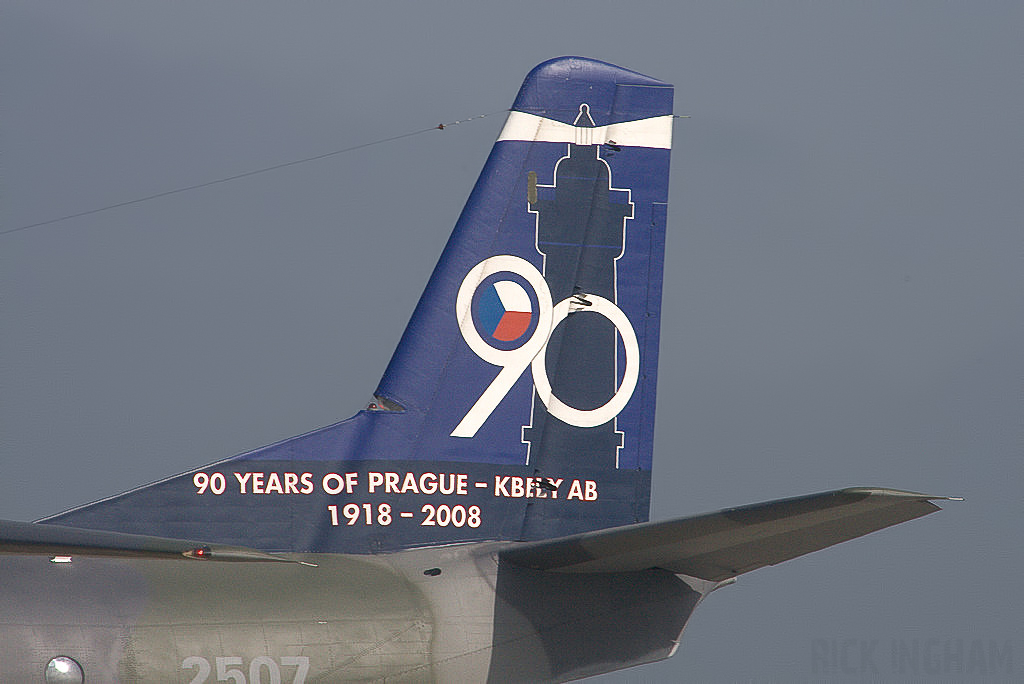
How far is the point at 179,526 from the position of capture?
10430 millimetres

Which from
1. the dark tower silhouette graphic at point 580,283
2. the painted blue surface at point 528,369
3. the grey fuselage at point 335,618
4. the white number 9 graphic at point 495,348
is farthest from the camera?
the dark tower silhouette graphic at point 580,283

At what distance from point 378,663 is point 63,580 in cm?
243

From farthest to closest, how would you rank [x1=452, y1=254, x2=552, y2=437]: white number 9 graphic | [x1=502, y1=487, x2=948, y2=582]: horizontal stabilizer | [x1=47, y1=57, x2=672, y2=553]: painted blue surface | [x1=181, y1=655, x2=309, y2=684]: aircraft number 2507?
[x1=452, y1=254, x2=552, y2=437]: white number 9 graphic, [x1=47, y1=57, x2=672, y2=553]: painted blue surface, [x1=181, y1=655, x2=309, y2=684]: aircraft number 2507, [x1=502, y1=487, x2=948, y2=582]: horizontal stabilizer

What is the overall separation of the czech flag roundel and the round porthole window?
455cm

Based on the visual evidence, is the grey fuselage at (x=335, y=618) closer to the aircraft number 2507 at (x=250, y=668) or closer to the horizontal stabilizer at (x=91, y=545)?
the aircraft number 2507 at (x=250, y=668)

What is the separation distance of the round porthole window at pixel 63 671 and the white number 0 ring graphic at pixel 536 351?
3886 millimetres

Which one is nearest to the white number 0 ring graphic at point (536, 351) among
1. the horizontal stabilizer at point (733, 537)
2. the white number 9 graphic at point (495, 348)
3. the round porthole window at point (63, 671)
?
the white number 9 graphic at point (495, 348)

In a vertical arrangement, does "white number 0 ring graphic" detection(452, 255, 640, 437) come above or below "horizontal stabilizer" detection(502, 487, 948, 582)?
above

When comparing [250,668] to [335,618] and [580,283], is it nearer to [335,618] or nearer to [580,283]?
[335,618]

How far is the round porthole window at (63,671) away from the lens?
9.26 metres

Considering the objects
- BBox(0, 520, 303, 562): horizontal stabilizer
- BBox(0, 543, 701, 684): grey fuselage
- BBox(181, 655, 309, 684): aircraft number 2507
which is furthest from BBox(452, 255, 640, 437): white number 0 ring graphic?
BBox(0, 520, 303, 562): horizontal stabilizer

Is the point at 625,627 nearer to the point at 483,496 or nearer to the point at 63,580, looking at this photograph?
the point at 483,496

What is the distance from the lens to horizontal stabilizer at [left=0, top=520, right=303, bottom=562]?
7887 millimetres

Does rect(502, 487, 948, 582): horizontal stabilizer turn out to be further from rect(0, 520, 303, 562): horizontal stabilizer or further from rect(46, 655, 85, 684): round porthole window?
rect(46, 655, 85, 684): round porthole window
